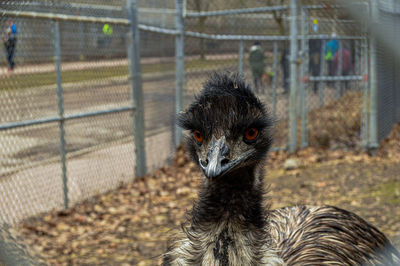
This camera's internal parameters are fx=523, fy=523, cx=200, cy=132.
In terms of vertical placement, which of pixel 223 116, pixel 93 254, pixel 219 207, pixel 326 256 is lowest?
pixel 93 254

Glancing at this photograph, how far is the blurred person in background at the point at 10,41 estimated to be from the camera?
5.14m

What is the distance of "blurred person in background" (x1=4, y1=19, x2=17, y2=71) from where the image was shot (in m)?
5.14

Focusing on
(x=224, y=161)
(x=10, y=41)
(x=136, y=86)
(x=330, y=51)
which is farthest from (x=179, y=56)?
(x=224, y=161)

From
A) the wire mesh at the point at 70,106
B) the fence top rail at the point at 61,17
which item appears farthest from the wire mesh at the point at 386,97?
the fence top rail at the point at 61,17

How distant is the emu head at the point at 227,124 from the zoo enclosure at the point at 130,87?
4.85 ft

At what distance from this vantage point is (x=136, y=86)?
7320 mm

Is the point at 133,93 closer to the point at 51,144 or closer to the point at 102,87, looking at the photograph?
the point at 102,87

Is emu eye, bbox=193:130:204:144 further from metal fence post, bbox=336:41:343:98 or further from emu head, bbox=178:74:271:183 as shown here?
metal fence post, bbox=336:41:343:98

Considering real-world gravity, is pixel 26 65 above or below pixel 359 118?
above

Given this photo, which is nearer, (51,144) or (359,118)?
(51,144)

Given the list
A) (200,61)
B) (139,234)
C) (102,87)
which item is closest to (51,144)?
(102,87)

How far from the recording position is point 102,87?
22.1 ft

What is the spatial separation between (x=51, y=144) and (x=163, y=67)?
289 cm

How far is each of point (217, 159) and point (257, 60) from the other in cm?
692
